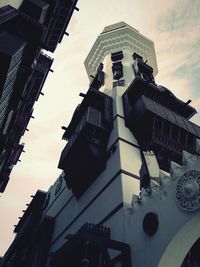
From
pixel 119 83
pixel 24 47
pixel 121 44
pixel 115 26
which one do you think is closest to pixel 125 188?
pixel 24 47

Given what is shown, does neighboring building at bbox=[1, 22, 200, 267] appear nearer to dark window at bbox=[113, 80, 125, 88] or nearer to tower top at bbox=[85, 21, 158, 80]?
dark window at bbox=[113, 80, 125, 88]

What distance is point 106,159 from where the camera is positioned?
12.6 metres

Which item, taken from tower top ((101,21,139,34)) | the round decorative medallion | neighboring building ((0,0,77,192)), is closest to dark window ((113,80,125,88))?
neighboring building ((0,0,77,192))

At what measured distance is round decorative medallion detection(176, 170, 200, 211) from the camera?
21.3 feet

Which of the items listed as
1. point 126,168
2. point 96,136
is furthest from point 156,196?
point 96,136

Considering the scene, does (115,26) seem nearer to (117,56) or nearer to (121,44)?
(121,44)

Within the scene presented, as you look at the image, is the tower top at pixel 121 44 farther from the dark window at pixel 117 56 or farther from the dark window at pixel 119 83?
the dark window at pixel 119 83

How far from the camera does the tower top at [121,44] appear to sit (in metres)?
24.9

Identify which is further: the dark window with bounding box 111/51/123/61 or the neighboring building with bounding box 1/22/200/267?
the dark window with bounding box 111/51/123/61

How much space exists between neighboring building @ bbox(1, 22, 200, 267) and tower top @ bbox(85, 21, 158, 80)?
4252mm

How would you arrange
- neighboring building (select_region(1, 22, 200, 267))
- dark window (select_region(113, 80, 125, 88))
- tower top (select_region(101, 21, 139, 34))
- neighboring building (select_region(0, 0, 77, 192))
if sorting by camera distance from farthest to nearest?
tower top (select_region(101, 21, 139, 34)) < dark window (select_region(113, 80, 125, 88)) < neighboring building (select_region(0, 0, 77, 192)) < neighboring building (select_region(1, 22, 200, 267))

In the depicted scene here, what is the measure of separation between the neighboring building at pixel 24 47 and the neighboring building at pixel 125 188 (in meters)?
4.08

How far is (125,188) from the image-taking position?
10.1 m

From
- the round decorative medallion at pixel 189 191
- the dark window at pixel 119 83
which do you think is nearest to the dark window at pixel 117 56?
the dark window at pixel 119 83
